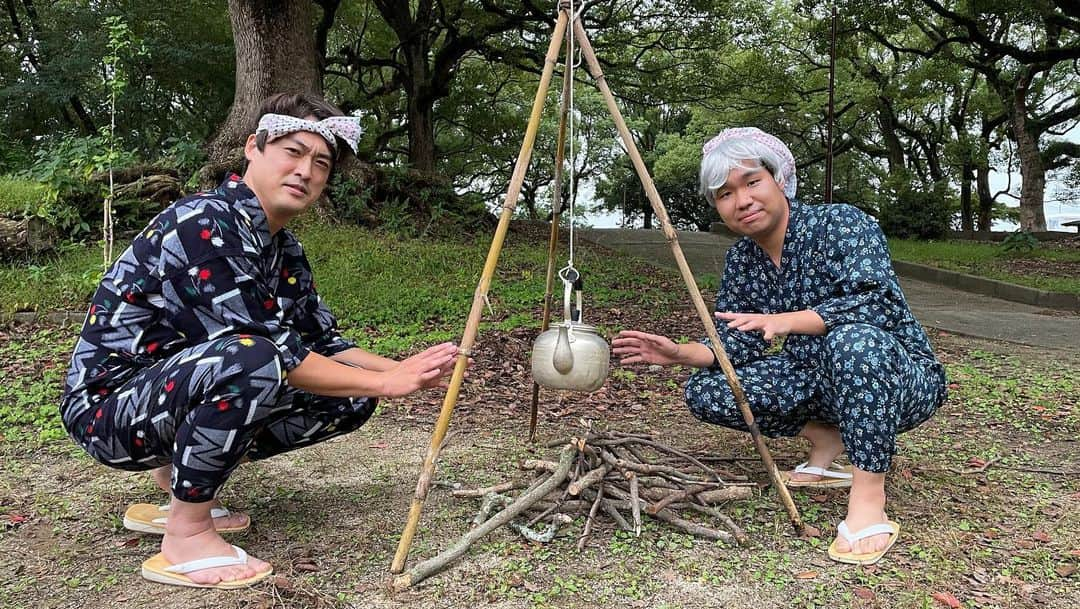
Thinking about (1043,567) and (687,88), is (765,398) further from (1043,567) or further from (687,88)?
(687,88)

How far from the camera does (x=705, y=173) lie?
2635 mm

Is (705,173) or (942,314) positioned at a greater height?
(705,173)

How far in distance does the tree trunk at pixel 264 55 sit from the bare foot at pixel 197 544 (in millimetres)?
6937

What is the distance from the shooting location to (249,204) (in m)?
2.27

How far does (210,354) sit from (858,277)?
2.00m

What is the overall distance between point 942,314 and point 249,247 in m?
7.15

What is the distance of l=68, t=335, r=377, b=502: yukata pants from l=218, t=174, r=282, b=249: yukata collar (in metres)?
0.36

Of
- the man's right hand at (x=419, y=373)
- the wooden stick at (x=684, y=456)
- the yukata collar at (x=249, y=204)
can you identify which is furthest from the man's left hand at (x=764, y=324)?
the yukata collar at (x=249, y=204)

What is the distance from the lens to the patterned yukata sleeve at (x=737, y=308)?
2916 mm

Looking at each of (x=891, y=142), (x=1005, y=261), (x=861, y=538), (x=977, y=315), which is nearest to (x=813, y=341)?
(x=861, y=538)

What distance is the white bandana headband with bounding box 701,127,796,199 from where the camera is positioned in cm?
260

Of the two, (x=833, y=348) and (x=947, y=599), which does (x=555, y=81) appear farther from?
(x=947, y=599)

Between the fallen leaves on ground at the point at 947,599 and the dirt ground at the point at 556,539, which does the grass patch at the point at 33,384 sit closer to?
the dirt ground at the point at 556,539

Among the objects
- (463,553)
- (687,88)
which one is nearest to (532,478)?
(463,553)
